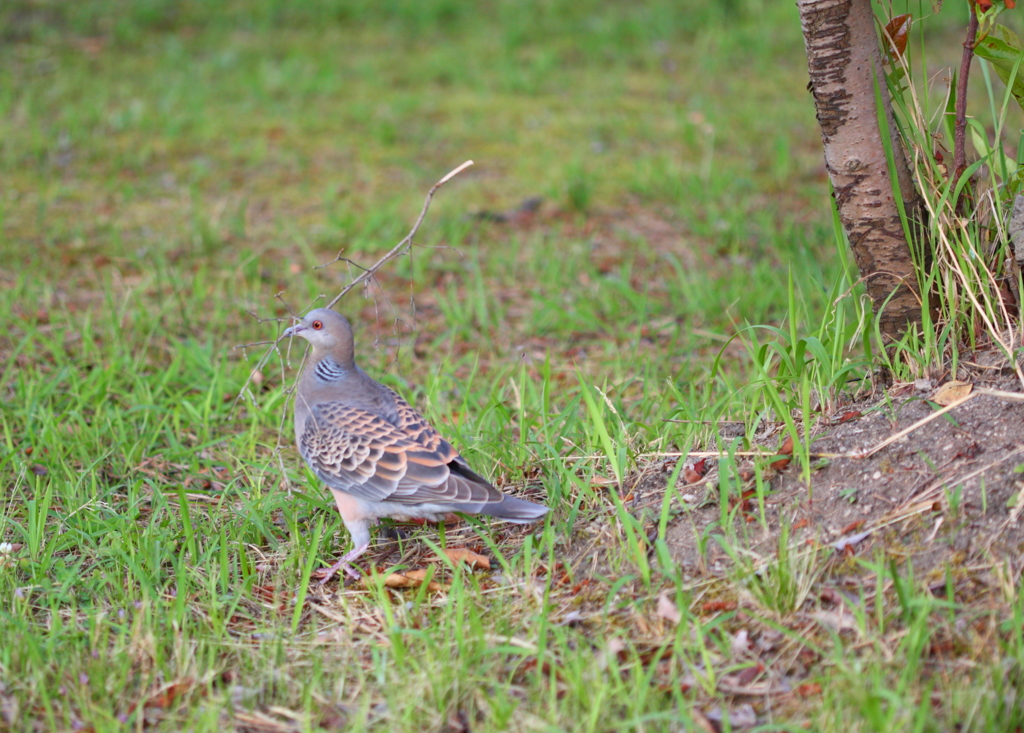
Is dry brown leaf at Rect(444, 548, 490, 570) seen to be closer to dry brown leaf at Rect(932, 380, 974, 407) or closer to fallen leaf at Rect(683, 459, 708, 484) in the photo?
fallen leaf at Rect(683, 459, 708, 484)

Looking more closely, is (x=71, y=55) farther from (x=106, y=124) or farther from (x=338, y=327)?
(x=338, y=327)

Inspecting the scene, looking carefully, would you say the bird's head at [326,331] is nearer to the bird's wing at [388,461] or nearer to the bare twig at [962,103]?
the bird's wing at [388,461]

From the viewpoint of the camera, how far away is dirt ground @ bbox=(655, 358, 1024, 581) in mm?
2500

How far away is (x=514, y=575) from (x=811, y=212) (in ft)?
13.3

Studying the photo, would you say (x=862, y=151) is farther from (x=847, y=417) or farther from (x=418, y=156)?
(x=418, y=156)

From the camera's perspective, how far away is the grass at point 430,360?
2.33 metres

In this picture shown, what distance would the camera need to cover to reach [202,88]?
819cm

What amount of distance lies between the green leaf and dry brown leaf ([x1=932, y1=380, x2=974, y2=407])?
3.17ft

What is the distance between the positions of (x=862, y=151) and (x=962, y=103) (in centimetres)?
34

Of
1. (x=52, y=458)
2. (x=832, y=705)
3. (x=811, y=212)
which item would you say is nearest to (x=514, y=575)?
(x=832, y=705)

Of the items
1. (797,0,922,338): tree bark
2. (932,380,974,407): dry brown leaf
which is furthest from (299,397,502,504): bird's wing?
(797,0,922,338): tree bark

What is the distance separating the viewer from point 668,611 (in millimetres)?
2496

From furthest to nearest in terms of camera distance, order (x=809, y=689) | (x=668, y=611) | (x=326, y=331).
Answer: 1. (x=326, y=331)
2. (x=668, y=611)
3. (x=809, y=689)

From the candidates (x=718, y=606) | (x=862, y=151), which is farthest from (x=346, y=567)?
(x=862, y=151)
